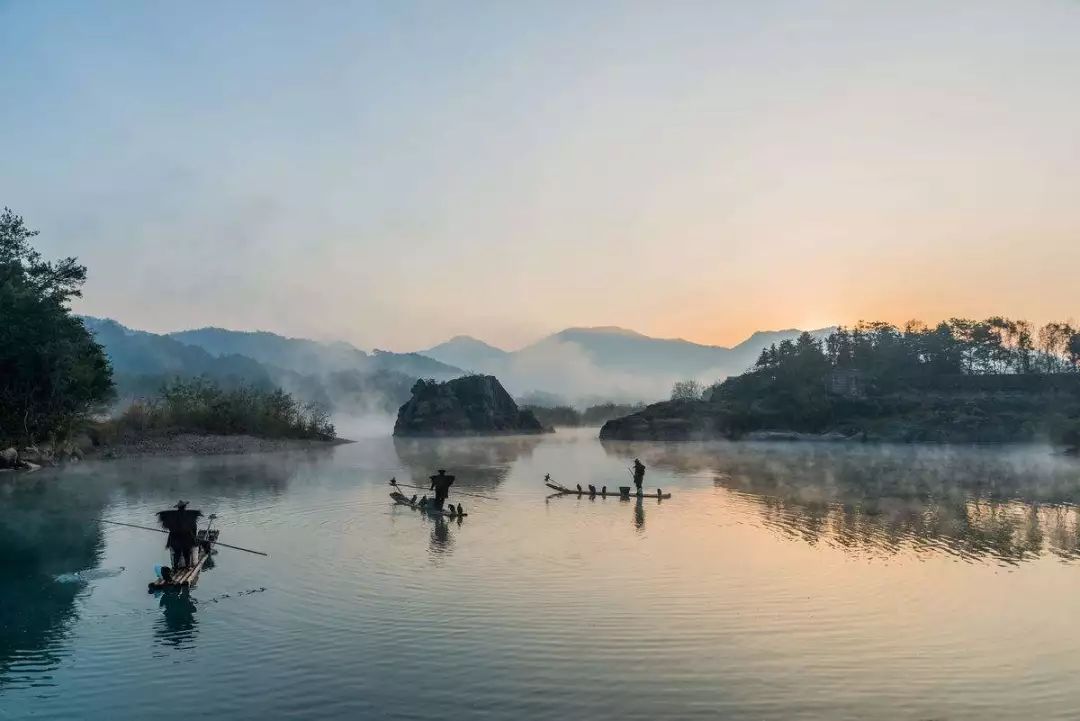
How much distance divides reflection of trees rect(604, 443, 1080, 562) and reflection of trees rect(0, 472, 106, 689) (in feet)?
97.7

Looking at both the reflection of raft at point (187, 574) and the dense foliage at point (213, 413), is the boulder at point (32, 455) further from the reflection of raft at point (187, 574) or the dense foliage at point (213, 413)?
the reflection of raft at point (187, 574)

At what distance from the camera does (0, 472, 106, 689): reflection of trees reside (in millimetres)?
18859

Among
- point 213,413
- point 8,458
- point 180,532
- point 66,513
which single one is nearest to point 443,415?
point 213,413

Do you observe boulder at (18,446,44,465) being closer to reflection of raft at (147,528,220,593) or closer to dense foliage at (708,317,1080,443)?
reflection of raft at (147,528,220,593)

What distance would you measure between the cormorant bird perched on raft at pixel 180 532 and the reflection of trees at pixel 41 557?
307cm

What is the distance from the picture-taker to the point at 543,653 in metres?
17.4

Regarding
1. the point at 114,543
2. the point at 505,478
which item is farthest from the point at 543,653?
the point at 505,478

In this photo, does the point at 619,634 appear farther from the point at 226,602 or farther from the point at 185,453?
the point at 185,453

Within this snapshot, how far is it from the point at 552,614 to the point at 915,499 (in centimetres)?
3788

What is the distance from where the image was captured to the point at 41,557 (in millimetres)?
28891

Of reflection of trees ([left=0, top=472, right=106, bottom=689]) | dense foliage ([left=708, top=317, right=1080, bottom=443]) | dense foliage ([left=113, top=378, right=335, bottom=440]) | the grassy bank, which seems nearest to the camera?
reflection of trees ([left=0, top=472, right=106, bottom=689])

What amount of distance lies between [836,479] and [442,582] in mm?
48655

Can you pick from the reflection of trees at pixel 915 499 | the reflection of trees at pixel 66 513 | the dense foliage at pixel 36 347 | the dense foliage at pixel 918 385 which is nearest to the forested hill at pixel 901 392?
the dense foliage at pixel 918 385

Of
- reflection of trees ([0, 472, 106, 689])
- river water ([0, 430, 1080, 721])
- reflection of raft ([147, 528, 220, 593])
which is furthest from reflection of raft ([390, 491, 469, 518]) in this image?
reflection of trees ([0, 472, 106, 689])
